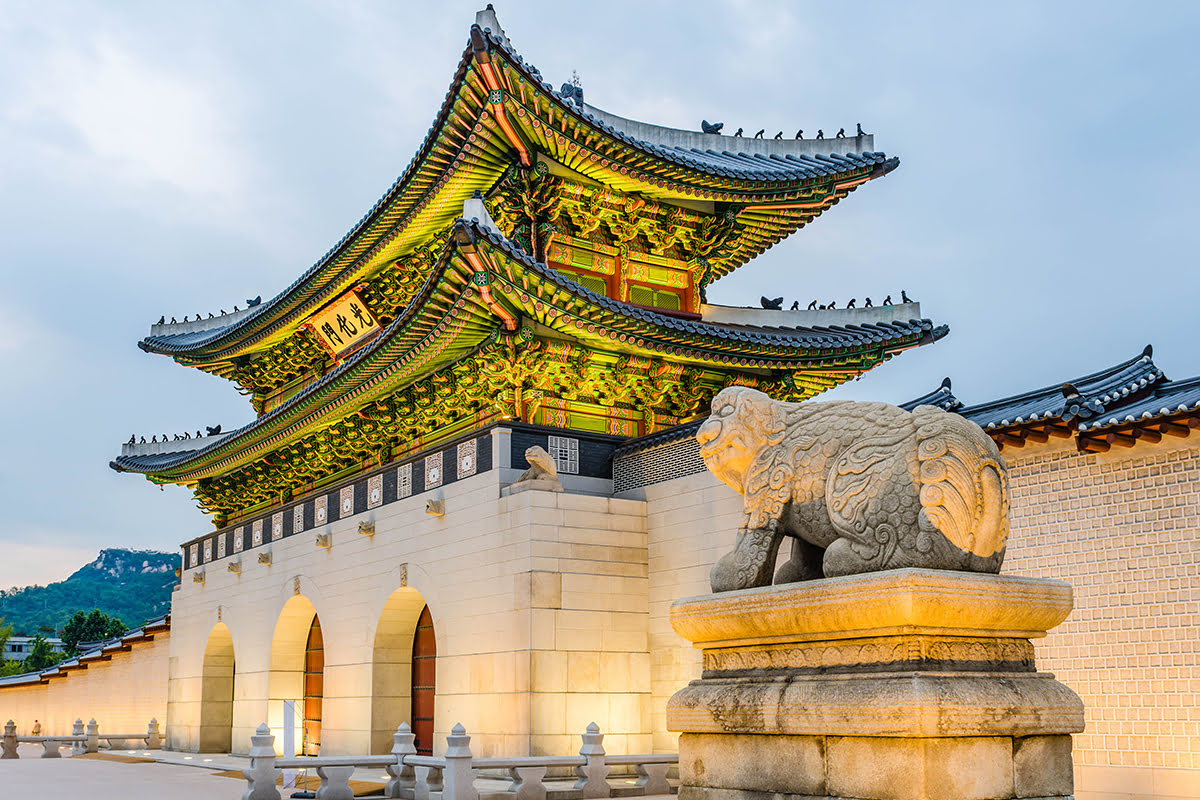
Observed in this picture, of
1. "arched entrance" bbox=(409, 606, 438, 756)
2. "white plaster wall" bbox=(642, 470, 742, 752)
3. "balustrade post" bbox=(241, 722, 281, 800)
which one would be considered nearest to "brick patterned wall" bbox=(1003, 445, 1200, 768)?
"white plaster wall" bbox=(642, 470, 742, 752)

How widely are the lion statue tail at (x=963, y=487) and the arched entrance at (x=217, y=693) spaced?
22.7m

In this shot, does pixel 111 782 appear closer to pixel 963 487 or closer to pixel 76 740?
pixel 76 740

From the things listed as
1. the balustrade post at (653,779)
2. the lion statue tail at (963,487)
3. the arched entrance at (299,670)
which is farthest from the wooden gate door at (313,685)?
the lion statue tail at (963,487)

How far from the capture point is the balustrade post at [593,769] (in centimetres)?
1375

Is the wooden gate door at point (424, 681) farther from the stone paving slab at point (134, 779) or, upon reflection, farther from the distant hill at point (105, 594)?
the distant hill at point (105, 594)

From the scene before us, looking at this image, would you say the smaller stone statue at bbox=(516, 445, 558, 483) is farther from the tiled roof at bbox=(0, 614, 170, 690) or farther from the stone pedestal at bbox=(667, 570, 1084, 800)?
the tiled roof at bbox=(0, 614, 170, 690)

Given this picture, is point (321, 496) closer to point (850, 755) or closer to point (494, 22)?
point (494, 22)

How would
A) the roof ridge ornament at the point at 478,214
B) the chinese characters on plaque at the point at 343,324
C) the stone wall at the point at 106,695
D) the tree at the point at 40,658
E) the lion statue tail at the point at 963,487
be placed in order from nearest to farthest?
1. the lion statue tail at the point at 963,487
2. the roof ridge ornament at the point at 478,214
3. the chinese characters on plaque at the point at 343,324
4. the stone wall at the point at 106,695
5. the tree at the point at 40,658

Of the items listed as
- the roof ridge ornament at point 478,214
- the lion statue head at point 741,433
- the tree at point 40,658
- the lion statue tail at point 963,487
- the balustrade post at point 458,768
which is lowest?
the tree at point 40,658

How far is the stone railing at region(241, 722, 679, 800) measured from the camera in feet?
43.5

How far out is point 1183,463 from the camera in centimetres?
1147

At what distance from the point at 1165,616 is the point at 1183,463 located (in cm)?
154

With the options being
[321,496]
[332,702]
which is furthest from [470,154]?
[332,702]

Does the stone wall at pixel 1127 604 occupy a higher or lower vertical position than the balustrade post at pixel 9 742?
higher
